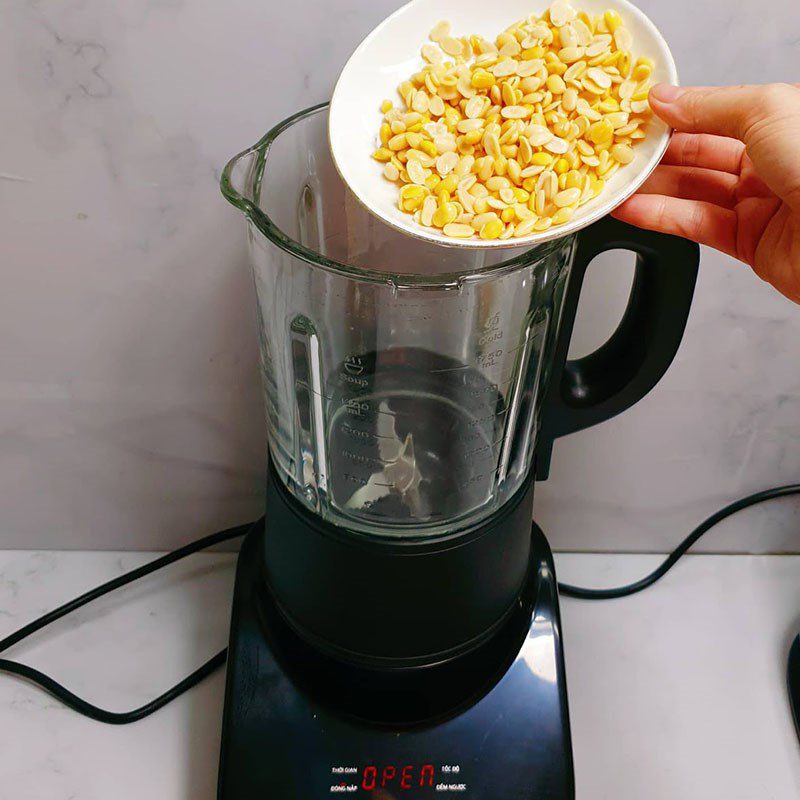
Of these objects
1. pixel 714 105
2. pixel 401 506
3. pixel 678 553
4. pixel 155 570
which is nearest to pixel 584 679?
pixel 678 553

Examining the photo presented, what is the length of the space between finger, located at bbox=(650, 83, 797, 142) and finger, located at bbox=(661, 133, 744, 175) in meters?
0.11

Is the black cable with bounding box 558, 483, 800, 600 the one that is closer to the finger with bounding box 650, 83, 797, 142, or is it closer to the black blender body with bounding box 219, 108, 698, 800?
the black blender body with bounding box 219, 108, 698, 800

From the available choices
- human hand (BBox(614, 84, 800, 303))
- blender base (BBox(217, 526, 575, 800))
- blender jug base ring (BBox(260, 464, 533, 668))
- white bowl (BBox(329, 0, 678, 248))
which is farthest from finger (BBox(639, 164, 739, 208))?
blender base (BBox(217, 526, 575, 800))

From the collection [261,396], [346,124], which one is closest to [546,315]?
[346,124]

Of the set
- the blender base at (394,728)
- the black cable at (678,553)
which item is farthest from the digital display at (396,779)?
the black cable at (678,553)

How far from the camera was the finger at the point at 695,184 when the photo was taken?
0.63 m

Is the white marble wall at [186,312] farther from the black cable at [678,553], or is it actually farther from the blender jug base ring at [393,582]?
the blender jug base ring at [393,582]

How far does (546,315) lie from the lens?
0.61 metres

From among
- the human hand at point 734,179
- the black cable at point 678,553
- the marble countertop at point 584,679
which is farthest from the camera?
the black cable at point 678,553

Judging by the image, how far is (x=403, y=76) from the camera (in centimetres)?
56

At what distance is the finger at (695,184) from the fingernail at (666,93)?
13 centimetres

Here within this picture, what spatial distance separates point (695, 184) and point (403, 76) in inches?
8.5

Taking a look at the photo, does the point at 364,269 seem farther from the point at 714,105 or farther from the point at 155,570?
the point at 155,570

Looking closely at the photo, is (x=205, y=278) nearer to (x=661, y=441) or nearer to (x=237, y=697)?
(x=237, y=697)
